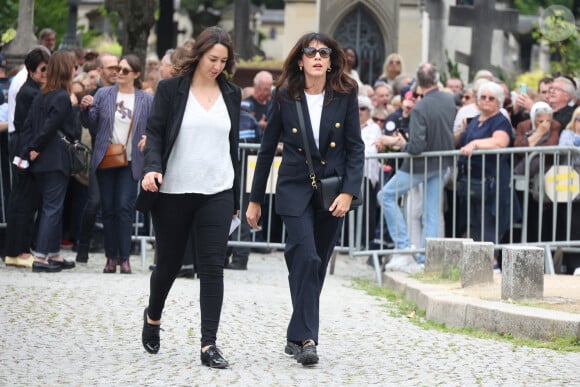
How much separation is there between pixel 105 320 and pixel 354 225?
5.47m

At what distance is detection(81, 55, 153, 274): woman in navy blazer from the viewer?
1360cm

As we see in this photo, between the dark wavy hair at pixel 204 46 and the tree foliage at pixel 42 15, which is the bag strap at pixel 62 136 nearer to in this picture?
the dark wavy hair at pixel 204 46

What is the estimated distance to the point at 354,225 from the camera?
1552 cm

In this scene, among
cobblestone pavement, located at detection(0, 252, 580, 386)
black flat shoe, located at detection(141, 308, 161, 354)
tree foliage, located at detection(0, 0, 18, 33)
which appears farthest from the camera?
tree foliage, located at detection(0, 0, 18, 33)

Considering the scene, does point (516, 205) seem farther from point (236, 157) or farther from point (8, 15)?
point (8, 15)

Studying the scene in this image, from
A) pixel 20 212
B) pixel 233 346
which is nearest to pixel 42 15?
pixel 20 212

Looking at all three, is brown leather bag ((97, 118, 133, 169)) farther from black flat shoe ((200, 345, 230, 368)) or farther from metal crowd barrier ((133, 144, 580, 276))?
black flat shoe ((200, 345, 230, 368))

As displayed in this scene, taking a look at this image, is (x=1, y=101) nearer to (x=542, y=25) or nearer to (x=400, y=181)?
(x=400, y=181)

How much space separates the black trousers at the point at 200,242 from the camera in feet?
28.1

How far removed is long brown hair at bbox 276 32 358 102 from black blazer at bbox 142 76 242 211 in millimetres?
459

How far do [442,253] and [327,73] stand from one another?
4567 mm

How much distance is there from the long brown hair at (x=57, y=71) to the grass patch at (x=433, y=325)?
3.32 meters

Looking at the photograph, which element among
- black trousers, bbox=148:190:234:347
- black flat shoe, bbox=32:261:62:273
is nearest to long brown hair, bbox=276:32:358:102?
black trousers, bbox=148:190:234:347

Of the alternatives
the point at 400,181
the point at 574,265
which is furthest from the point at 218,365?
the point at 574,265
